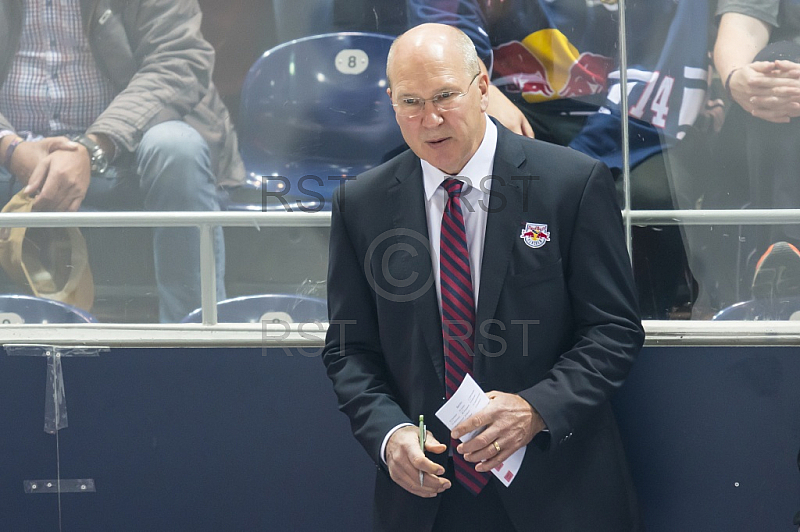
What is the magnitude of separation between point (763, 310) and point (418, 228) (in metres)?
1.22

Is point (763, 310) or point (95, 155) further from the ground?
point (95, 155)

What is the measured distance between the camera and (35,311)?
2.90 m

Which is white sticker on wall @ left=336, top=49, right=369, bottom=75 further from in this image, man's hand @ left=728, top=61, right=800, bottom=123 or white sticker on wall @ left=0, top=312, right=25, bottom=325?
white sticker on wall @ left=0, top=312, right=25, bottom=325

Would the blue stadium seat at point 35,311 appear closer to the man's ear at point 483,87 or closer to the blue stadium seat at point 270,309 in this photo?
the blue stadium seat at point 270,309

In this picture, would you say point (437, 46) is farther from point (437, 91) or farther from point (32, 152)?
point (32, 152)

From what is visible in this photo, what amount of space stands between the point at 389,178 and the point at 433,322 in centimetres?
37

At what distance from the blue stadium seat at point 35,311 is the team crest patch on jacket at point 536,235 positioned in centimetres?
163

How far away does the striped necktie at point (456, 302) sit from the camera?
6.30ft

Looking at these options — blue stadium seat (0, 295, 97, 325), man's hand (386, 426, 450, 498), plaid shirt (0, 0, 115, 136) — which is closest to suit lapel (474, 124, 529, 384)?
man's hand (386, 426, 450, 498)

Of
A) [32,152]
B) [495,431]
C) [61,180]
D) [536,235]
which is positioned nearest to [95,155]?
[61,180]

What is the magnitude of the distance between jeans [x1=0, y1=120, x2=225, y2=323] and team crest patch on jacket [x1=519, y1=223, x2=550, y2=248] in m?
1.35

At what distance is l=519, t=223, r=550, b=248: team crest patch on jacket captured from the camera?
6.23ft

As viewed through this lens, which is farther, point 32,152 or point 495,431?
point 32,152

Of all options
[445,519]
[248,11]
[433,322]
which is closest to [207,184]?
[248,11]
